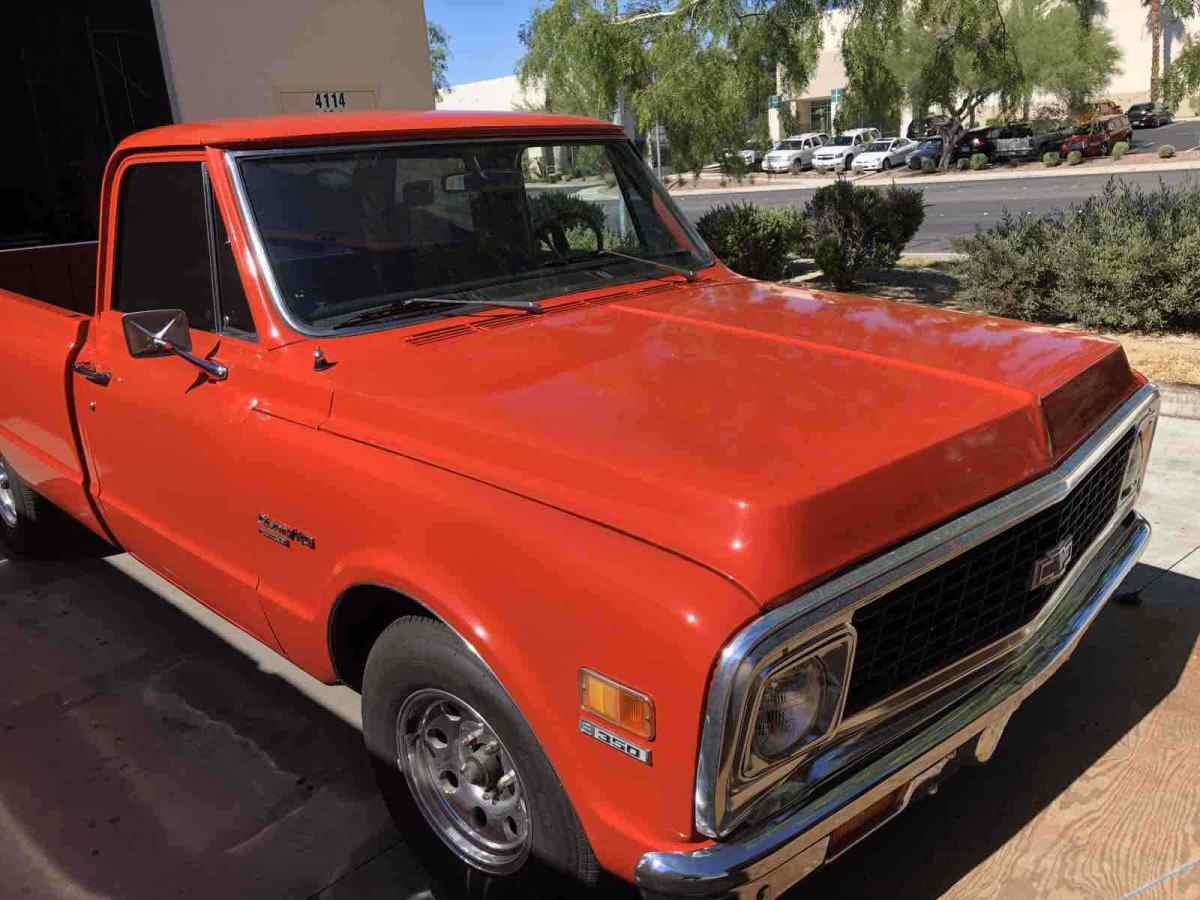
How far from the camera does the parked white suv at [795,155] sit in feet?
139

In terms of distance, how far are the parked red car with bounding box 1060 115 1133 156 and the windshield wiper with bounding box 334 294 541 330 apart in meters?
39.7

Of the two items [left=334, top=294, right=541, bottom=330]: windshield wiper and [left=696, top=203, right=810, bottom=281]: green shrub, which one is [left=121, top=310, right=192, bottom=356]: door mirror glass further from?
[left=696, top=203, right=810, bottom=281]: green shrub

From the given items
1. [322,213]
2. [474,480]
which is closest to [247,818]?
[474,480]

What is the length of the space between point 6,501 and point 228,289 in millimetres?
2775

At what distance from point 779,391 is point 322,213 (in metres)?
1.52

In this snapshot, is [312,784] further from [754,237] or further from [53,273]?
[754,237]

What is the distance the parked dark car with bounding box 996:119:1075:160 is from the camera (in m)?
38.8

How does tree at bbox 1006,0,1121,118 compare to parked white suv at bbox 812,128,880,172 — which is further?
parked white suv at bbox 812,128,880,172

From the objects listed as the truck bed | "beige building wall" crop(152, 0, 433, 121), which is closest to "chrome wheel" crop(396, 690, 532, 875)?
the truck bed

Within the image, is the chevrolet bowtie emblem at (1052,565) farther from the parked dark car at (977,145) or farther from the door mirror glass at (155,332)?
the parked dark car at (977,145)

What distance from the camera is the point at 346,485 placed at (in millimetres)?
2379

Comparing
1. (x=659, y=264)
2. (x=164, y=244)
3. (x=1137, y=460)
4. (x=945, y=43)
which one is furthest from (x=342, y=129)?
(x=945, y=43)

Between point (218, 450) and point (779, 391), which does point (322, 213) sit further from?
point (779, 391)

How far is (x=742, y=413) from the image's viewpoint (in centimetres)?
220
